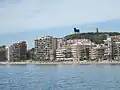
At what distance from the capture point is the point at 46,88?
47.0m

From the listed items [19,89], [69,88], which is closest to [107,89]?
[69,88]

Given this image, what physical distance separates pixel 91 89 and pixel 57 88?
4.65 metres

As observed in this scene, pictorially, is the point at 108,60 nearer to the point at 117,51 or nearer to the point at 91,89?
the point at 117,51

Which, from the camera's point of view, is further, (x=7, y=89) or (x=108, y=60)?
(x=108, y=60)

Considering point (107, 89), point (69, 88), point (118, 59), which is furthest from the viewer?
point (118, 59)

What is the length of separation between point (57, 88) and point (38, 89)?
2.73 m

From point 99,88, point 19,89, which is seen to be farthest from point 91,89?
point 19,89

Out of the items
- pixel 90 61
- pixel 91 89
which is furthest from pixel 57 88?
pixel 90 61

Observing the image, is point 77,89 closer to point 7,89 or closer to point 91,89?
point 91,89

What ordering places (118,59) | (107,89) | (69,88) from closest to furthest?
(107,89) < (69,88) < (118,59)

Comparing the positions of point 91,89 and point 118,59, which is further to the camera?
point 118,59

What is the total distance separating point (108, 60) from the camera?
198 meters

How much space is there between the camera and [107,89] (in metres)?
44.2

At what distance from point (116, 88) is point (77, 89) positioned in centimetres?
456
